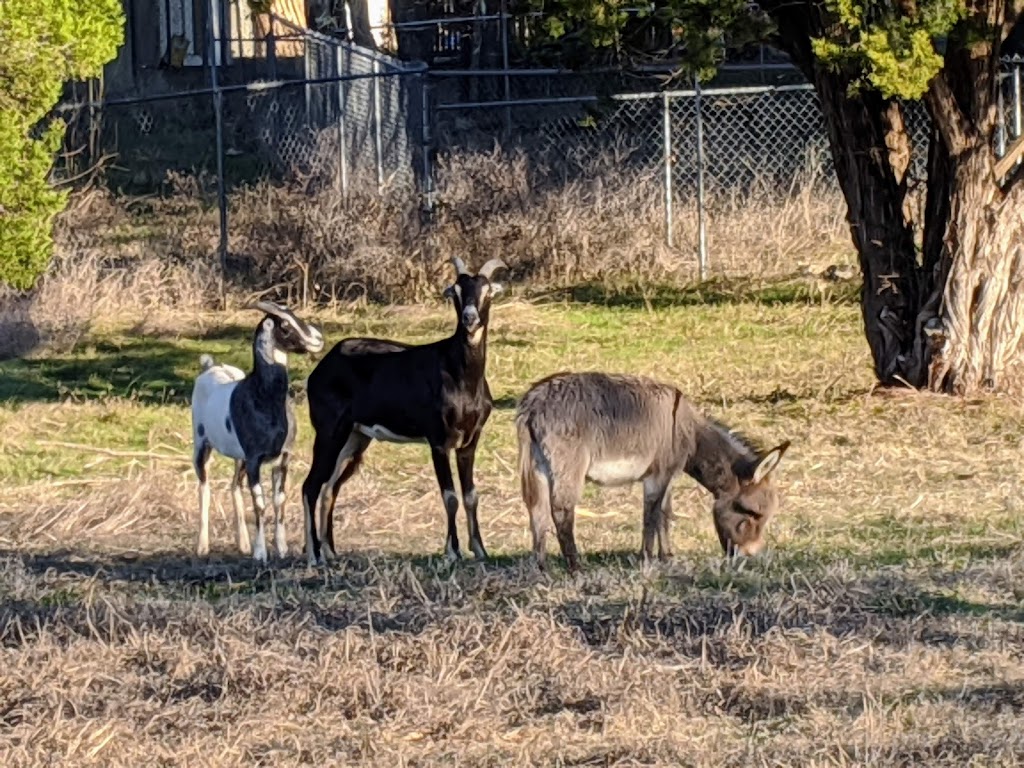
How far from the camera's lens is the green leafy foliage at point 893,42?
13180 millimetres

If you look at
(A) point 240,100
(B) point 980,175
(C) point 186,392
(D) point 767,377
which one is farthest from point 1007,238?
(A) point 240,100

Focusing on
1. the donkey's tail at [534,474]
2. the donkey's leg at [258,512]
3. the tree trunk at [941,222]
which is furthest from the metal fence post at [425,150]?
the donkey's tail at [534,474]

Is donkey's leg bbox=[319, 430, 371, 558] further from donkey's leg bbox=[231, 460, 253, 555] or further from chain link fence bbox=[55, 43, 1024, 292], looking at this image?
chain link fence bbox=[55, 43, 1024, 292]

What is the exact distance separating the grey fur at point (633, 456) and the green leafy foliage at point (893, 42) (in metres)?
3.63

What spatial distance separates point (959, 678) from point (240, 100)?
28.9 meters

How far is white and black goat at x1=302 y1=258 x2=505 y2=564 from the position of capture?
10.8 m

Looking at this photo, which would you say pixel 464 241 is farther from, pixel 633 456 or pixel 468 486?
pixel 633 456

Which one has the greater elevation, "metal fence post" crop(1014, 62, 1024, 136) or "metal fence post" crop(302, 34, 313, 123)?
"metal fence post" crop(302, 34, 313, 123)

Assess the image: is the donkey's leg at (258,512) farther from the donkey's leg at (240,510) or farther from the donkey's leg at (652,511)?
the donkey's leg at (652,511)

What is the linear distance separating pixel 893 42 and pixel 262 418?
202 inches

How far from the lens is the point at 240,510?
11.8m

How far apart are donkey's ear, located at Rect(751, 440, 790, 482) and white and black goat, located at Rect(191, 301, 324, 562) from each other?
2733mm

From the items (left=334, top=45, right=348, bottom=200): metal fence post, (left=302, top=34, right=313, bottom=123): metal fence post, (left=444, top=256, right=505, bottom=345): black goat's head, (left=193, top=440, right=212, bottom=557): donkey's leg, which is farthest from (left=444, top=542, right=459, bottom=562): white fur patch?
(left=302, top=34, right=313, bottom=123): metal fence post

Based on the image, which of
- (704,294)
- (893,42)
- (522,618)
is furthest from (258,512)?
(704,294)
